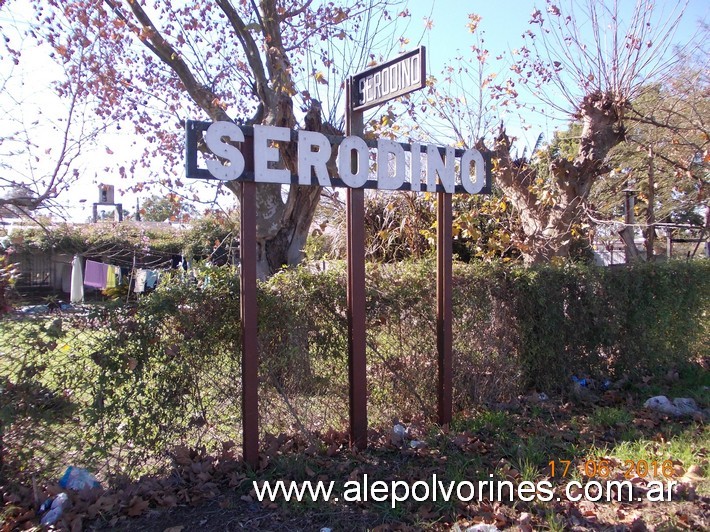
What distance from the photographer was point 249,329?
13.3 feet

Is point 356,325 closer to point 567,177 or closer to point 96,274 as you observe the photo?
point 567,177

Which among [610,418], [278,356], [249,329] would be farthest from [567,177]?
[249,329]

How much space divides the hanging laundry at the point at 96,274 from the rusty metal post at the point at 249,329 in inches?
427

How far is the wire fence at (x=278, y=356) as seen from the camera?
366cm

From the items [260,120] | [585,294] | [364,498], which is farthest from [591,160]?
[364,498]

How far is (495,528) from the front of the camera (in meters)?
3.30

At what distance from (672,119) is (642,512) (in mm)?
10320

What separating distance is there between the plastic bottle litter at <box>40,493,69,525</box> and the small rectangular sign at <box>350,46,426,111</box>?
382cm

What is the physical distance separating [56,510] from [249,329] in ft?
5.55

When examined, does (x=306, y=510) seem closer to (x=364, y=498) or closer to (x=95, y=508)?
(x=364, y=498)

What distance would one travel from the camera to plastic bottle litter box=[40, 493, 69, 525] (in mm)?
3363
